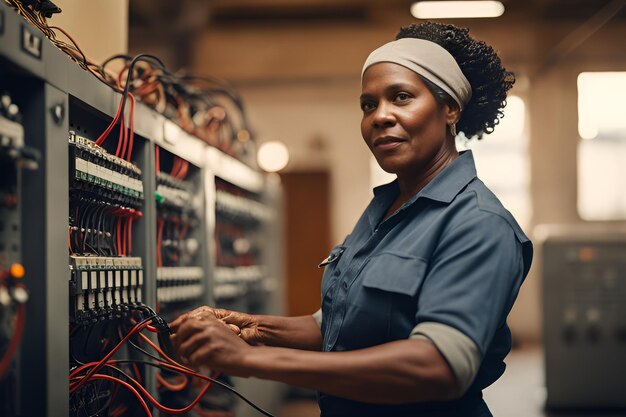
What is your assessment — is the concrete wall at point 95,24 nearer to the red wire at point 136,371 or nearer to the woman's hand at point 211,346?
the red wire at point 136,371

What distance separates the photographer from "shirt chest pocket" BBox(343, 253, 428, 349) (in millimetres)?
1303

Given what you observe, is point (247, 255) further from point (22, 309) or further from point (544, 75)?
point (544, 75)

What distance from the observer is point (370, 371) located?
1.18 m

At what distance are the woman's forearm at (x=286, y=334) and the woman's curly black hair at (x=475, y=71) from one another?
0.63 m

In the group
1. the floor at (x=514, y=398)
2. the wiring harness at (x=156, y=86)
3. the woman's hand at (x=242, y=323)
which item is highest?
the wiring harness at (x=156, y=86)

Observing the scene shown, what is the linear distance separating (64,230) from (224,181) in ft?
6.61

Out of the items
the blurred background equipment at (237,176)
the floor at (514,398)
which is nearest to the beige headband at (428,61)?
the blurred background equipment at (237,176)

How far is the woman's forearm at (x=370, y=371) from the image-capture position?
117cm

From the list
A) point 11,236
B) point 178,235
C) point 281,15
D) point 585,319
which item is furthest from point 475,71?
point 281,15

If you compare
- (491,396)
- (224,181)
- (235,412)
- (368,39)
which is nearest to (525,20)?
(368,39)

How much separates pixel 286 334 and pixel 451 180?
22.8 inches

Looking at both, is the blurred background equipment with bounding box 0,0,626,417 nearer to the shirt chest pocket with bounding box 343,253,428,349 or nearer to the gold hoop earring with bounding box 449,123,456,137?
the gold hoop earring with bounding box 449,123,456,137

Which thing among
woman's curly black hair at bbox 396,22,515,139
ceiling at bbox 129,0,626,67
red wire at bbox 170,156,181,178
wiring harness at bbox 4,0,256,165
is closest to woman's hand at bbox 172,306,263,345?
wiring harness at bbox 4,0,256,165

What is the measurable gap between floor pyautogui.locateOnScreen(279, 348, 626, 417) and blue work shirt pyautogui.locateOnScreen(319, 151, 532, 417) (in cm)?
280
